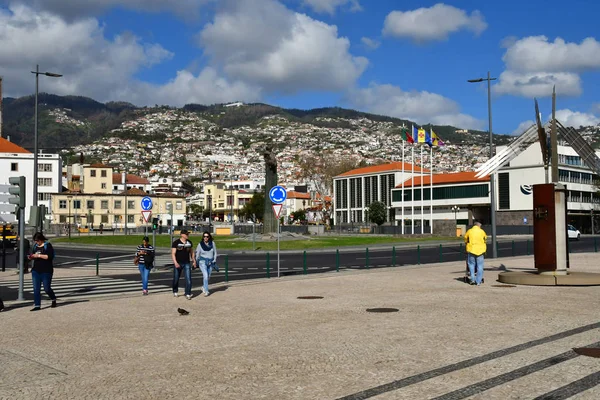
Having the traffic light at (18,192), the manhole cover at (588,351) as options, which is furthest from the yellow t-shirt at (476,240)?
the traffic light at (18,192)

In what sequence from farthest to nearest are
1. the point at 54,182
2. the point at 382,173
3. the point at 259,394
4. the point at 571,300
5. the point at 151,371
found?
1. the point at 382,173
2. the point at 54,182
3. the point at 571,300
4. the point at 151,371
5. the point at 259,394

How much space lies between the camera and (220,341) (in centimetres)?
962

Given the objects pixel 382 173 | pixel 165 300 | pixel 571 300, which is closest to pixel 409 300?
pixel 571 300

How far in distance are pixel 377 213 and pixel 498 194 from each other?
22.5 meters

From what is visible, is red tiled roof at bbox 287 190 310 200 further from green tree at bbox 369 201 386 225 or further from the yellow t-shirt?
the yellow t-shirt

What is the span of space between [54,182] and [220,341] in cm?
9833

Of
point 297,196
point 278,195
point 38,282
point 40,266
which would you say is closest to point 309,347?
point 38,282

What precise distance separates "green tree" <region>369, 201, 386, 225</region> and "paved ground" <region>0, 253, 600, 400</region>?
94766mm

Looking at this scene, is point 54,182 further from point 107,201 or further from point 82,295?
point 82,295

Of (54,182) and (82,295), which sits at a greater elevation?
(54,182)

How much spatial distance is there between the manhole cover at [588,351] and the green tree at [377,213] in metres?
102

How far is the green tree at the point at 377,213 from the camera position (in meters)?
110

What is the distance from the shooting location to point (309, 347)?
8969 millimetres

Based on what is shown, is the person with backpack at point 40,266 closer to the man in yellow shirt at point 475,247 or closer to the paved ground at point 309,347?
the paved ground at point 309,347
